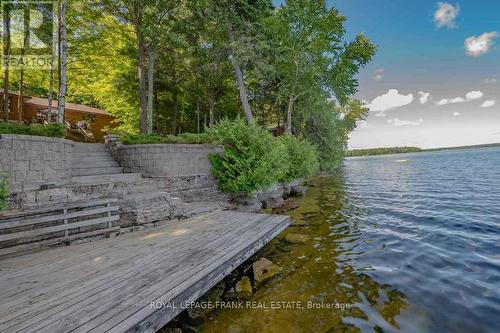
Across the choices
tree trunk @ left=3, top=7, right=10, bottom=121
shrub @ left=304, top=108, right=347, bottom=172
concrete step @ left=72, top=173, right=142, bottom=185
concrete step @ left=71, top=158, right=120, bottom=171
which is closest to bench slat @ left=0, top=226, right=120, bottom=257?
concrete step @ left=72, top=173, right=142, bottom=185

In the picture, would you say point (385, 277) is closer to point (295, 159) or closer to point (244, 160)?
point (244, 160)

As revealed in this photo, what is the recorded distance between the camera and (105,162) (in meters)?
11.0

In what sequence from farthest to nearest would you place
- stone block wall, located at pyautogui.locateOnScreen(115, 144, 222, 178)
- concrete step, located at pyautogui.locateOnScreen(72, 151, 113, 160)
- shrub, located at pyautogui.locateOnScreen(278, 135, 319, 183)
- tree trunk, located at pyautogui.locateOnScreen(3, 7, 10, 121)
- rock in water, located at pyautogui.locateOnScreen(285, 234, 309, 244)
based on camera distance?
shrub, located at pyautogui.locateOnScreen(278, 135, 319, 183), tree trunk, located at pyautogui.locateOnScreen(3, 7, 10, 121), concrete step, located at pyautogui.locateOnScreen(72, 151, 113, 160), stone block wall, located at pyautogui.locateOnScreen(115, 144, 222, 178), rock in water, located at pyautogui.locateOnScreen(285, 234, 309, 244)

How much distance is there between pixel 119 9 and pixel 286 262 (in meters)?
19.4

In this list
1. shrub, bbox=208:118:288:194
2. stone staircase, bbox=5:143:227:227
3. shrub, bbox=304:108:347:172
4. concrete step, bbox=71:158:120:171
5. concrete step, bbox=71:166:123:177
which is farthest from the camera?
shrub, bbox=304:108:347:172

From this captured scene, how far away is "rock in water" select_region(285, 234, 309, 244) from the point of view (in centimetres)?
802

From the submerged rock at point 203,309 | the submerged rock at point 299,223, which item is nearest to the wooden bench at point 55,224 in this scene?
the submerged rock at point 203,309

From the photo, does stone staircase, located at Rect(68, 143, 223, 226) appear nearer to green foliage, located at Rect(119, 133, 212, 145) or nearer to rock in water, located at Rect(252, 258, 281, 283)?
green foliage, located at Rect(119, 133, 212, 145)

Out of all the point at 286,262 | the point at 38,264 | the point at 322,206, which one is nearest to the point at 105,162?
the point at 38,264

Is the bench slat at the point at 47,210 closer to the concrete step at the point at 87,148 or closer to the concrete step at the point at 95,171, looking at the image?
the concrete step at the point at 95,171

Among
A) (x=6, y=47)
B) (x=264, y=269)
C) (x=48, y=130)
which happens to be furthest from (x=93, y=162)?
(x=6, y=47)

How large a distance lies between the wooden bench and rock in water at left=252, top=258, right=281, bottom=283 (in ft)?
12.5

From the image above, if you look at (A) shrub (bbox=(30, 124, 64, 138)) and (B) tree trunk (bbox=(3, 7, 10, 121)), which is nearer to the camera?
(A) shrub (bbox=(30, 124, 64, 138))

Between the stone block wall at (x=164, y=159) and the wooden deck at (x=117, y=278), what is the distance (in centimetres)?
431
